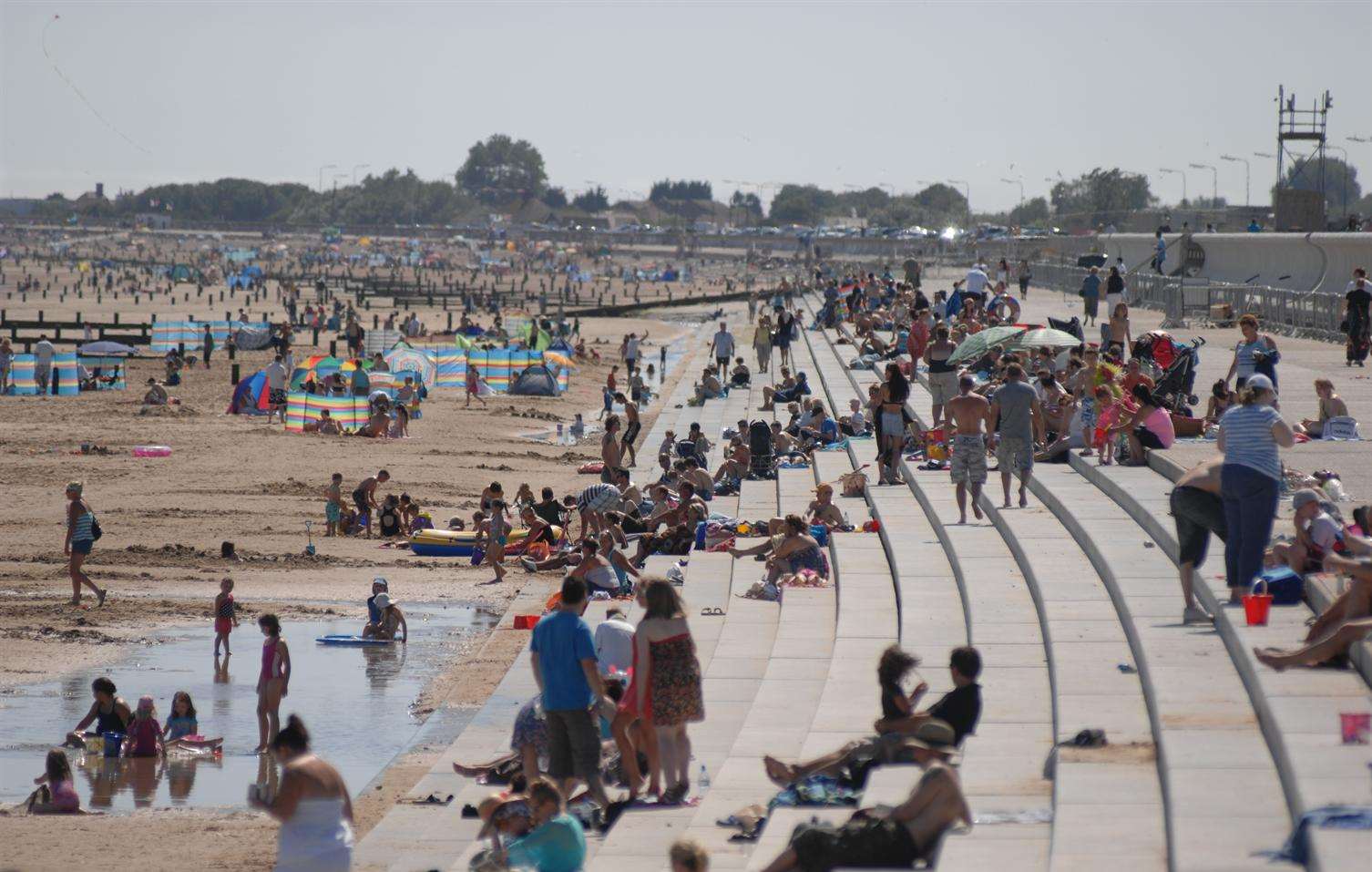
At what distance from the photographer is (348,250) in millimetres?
192500

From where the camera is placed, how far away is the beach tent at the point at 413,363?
38025mm

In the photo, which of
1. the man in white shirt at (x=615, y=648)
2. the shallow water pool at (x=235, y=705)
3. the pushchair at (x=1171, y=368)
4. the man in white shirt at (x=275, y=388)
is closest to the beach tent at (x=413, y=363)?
the man in white shirt at (x=275, y=388)

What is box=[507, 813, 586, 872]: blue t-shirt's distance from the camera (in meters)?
6.87

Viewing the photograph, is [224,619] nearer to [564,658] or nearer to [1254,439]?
[564,658]

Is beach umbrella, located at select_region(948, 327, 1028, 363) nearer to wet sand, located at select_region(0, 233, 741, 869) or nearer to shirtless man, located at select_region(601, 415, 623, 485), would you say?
shirtless man, located at select_region(601, 415, 623, 485)

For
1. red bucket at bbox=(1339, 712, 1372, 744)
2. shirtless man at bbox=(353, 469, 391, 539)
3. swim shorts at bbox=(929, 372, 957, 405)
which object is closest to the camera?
red bucket at bbox=(1339, 712, 1372, 744)

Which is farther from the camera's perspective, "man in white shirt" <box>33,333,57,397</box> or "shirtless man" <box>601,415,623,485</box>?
"man in white shirt" <box>33,333,57,397</box>

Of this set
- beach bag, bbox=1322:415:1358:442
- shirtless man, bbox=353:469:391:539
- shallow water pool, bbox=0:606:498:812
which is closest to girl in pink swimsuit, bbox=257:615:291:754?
shallow water pool, bbox=0:606:498:812

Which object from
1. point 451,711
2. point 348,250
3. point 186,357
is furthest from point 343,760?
point 348,250

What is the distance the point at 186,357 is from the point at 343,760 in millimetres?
35690

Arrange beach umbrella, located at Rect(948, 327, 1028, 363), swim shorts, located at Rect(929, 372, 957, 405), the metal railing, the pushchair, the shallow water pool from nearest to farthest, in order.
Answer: the shallow water pool, the pushchair, swim shorts, located at Rect(929, 372, 957, 405), beach umbrella, located at Rect(948, 327, 1028, 363), the metal railing

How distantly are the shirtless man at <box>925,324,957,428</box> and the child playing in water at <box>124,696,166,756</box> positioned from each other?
9.31 meters

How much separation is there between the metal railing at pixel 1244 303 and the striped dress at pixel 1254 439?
58.0ft

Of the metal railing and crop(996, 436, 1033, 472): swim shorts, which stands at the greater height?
the metal railing
